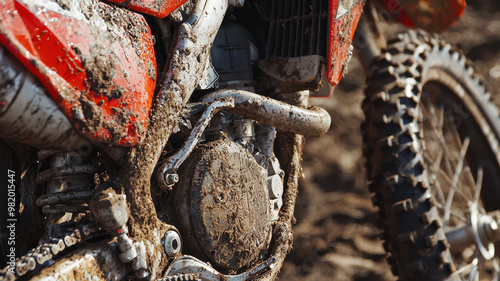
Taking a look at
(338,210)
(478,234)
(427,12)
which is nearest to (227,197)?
(478,234)

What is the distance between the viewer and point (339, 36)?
140 centimetres

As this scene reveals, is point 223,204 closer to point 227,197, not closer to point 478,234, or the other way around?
point 227,197

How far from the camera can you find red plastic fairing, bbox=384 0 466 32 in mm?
2049

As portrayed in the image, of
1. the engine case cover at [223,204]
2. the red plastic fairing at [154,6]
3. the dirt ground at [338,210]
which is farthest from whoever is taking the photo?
the dirt ground at [338,210]

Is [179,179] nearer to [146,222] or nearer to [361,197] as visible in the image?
[146,222]

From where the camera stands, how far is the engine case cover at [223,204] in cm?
113

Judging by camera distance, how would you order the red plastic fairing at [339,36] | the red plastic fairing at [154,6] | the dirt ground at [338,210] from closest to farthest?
the red plastic fairing at [154,6] < the red plastic fairing at [339,36] < the dirt ground at [338,210]

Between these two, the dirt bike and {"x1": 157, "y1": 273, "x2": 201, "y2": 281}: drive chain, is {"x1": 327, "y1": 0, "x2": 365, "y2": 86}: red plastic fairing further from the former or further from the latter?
{"x1": 157, "y1": 273, "x2": 201, "y2": 281}: drive chain

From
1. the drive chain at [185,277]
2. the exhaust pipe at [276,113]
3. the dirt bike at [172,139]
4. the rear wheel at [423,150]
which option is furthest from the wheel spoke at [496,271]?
the drive chain at [185,277]

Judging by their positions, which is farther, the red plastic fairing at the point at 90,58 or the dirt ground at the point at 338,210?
the dirt ground at the point at 338,210

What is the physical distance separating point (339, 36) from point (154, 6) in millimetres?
533

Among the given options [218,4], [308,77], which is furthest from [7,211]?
[308,77]

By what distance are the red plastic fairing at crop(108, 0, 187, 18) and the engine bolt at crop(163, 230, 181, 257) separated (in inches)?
16.6

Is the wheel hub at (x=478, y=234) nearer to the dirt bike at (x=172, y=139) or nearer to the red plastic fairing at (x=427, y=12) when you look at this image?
the dirt bike at (x=172, y=139)
